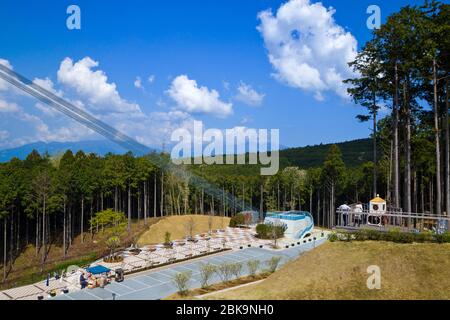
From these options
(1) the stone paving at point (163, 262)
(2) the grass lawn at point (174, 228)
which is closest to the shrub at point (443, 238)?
(1) the stone paving at point (163, 262)

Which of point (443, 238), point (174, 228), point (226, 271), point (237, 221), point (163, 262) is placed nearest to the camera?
point (443, 238)

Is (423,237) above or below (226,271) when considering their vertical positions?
above

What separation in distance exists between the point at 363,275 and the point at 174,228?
95.2 ft

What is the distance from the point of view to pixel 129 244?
33219 mm

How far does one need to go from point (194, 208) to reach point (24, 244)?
79.7 feet

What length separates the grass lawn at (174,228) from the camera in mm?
36500

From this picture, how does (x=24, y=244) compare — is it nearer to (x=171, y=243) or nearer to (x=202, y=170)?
(x=171, y=243)

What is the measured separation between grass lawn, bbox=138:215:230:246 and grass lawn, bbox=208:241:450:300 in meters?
23.4

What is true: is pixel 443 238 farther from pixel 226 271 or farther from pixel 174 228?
pixel 174 228

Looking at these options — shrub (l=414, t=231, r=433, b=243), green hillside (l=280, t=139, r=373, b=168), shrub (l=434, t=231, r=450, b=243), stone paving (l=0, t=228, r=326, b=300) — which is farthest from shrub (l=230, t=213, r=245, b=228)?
green hillside (l=280, t=139, r=373, b=168)

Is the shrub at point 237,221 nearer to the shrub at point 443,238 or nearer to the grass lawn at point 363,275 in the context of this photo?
the grass lawn at point 363,275

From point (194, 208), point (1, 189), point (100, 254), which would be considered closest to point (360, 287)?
point (100, 254)

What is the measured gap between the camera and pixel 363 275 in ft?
41.4

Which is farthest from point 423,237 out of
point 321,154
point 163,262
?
point 321,154
